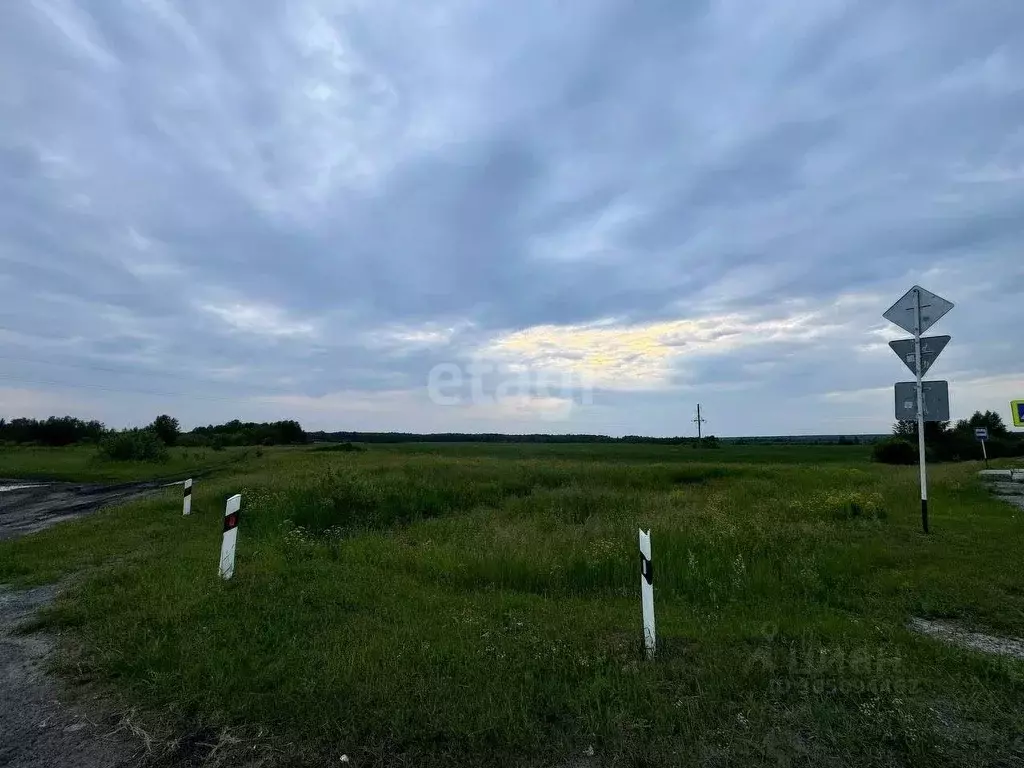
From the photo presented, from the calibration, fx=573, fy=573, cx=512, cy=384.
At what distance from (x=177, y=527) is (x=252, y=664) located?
9.01 meters

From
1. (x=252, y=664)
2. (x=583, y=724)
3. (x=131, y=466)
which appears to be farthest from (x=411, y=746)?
(x=131, y=466)

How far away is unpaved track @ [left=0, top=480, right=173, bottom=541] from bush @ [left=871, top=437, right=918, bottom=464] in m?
51.6

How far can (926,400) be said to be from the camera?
11.5m

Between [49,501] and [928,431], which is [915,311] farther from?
[928,431]

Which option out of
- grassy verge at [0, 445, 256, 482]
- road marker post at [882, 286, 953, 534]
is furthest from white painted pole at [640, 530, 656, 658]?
grassy verge at [0, 445, 256, 482]

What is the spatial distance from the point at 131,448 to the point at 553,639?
40198mm

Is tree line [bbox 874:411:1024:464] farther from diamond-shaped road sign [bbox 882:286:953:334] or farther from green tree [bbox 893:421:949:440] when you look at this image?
diamond-shaped road sign [bbox 882:286:953:334]

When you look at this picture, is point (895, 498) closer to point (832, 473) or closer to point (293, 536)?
point (832, 473)

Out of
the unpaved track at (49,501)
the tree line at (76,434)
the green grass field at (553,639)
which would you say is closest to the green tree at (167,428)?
the tree line at (76,434)

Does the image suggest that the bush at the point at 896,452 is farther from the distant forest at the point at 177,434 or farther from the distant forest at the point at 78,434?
the distant forest at the point at 78,434

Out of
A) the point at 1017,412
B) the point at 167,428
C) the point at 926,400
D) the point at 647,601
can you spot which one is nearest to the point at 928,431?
the point at 1017,412

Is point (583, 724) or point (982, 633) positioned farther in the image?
point (982, 633)

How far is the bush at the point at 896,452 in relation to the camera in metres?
46.6

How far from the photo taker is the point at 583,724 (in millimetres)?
3924
